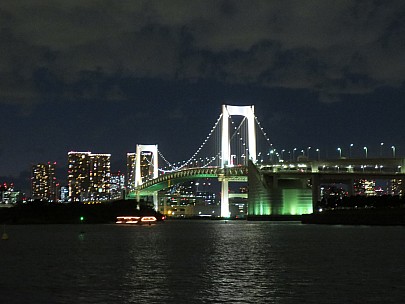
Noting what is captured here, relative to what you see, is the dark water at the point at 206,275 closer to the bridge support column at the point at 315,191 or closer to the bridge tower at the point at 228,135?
the bridge support column at the point at 315,191

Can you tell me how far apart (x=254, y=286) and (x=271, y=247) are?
13160 millimetres

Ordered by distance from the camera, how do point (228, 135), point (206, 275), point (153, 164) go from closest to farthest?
point (206, 275)
point (228, 135)
point (153, 164)

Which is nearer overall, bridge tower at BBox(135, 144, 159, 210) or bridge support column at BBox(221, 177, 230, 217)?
bridge support column at BBox(221, 177, 230, 217)

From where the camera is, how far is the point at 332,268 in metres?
19.8

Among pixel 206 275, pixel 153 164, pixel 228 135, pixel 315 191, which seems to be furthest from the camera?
pixel 153 164

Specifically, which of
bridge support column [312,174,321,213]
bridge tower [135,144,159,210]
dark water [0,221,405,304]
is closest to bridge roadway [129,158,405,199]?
bridge support column [312,174,321,213]

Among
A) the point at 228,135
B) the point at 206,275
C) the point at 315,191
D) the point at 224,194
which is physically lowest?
the point at 206,275

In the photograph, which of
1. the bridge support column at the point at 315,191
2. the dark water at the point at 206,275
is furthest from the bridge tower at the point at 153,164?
the dark water at the point at 206,275

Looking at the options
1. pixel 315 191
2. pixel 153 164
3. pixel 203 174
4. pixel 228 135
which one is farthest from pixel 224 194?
pixel 153 164

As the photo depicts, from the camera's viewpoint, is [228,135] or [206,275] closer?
[206,275]

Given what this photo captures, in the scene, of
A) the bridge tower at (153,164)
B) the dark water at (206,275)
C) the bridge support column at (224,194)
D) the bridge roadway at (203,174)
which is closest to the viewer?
the dark water at (206,275)

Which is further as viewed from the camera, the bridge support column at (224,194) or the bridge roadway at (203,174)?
the bridge support column at (224,194)

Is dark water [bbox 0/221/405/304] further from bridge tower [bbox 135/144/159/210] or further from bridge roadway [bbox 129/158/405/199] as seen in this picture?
bridge tower [bbox 135/144/159/210]

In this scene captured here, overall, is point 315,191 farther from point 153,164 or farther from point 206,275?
point 206,275
